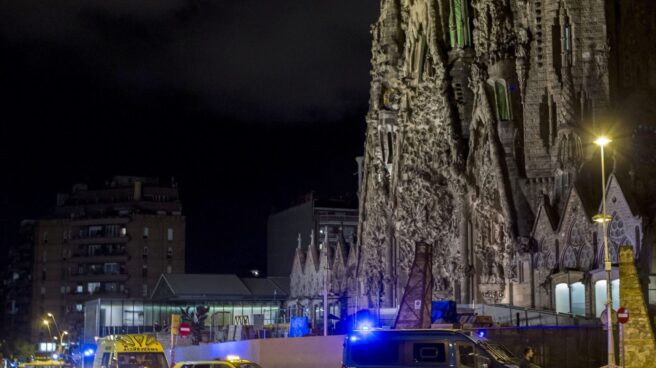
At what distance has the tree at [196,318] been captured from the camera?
286 ft

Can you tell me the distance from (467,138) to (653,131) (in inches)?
659

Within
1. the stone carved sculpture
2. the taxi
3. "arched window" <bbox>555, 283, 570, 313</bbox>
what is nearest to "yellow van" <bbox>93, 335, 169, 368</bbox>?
the taxi

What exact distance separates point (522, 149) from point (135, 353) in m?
45.0

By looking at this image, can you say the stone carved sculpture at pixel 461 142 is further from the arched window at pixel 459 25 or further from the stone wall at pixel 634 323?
the stone wall at pixel 634 323

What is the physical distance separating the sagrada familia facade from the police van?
112ft

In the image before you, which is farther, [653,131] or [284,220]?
[284,220]

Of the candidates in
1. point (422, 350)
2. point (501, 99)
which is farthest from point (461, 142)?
point (422, 350)

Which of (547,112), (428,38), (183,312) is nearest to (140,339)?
(547,112)

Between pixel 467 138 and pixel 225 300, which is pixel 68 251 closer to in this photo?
pixel 225 300

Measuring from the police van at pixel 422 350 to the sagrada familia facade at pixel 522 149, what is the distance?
34.1m

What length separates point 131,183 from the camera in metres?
163

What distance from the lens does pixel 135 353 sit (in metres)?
38.1

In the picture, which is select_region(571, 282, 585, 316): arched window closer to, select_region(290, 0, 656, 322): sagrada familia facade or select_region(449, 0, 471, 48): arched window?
select_region(290, 0, 656, 322): sagrada familia facade

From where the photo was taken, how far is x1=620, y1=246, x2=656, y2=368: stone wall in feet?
122
